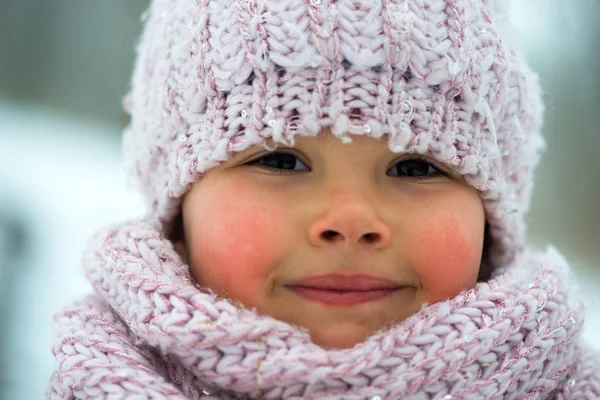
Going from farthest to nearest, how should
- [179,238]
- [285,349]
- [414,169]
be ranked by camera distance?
[179,238] → [414,169] → [285,349]

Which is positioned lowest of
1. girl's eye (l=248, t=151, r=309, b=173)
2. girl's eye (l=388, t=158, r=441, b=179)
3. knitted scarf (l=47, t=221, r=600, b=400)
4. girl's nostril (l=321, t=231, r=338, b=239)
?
knitted scarf (l=47, t=221, r=600, b=400)

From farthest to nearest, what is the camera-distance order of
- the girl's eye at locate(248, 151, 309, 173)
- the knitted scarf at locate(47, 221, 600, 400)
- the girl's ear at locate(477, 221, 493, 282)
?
1. the girl's ear at locate(477, 221, 493, 282)
2. the girl's eye at locate(248, 151, 309, 173)
3. the knitted scarf at locate(47, 221, 600, 400)

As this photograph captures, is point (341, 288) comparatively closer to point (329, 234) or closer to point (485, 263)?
point (329, 234)

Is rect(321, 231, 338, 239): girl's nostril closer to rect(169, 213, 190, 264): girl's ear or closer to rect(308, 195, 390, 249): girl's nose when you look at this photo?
rect(308, 195, 390, 249): girl's nose

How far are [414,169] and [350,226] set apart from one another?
0.13 m

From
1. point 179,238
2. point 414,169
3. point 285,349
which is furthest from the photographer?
point 179,238

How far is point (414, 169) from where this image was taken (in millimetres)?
836

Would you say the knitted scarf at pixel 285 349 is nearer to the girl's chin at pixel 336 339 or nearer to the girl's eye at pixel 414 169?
the girl's chin at pixel 336 339

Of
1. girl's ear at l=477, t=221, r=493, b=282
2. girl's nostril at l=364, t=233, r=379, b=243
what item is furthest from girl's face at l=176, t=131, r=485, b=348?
girl's ear at l=477, t=221, r=493, b=282

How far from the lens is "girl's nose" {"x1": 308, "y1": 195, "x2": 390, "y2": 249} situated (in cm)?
76

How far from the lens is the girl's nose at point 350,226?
0.76 metres

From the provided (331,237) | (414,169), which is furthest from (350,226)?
(414,169)

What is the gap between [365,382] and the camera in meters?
0.72

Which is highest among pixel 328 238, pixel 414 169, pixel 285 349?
pixel 414 169
